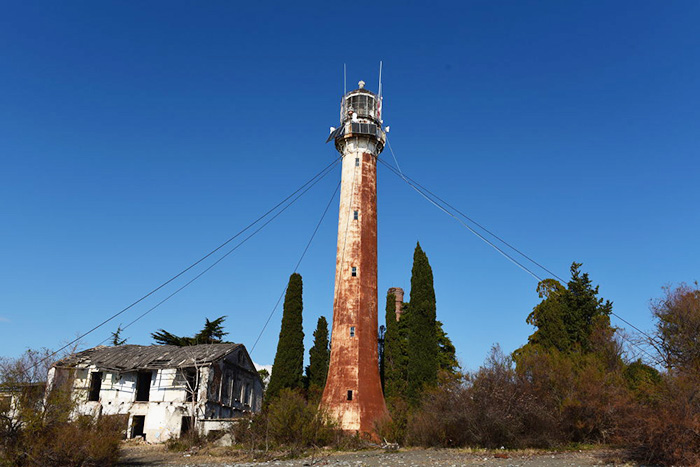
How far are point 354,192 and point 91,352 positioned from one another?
2126cm

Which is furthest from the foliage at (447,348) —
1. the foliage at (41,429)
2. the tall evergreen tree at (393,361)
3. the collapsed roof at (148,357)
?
the foliage at (41,429)

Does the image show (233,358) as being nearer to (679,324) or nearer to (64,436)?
(64,436)

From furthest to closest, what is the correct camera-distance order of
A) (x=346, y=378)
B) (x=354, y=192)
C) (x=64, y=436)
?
(x=354, y=192), (x=346, y=378), (x=64, y=436)

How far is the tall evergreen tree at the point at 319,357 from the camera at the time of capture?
3847 cm

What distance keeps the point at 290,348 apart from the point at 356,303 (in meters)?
7.37

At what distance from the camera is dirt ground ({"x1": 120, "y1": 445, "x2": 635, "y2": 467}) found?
1797 centimetres

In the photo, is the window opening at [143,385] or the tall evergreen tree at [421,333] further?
the window opening at [143,385]

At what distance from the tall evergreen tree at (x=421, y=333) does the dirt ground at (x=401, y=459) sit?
7.67 m

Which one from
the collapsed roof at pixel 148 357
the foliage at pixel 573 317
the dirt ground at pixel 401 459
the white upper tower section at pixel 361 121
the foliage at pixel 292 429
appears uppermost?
the white upper tower section at pixel 361 121

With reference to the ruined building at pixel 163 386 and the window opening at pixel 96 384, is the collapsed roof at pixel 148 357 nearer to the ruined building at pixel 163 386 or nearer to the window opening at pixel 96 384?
the ruined building at pixel 163 386

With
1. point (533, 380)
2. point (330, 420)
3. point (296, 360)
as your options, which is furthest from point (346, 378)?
point (533, 380)

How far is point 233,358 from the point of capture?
35188 millimetres

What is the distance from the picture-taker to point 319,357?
3925cm

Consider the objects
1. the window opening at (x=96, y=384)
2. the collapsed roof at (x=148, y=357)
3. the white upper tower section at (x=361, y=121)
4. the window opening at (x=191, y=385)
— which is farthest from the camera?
the window opening at (x=96, y=384)
